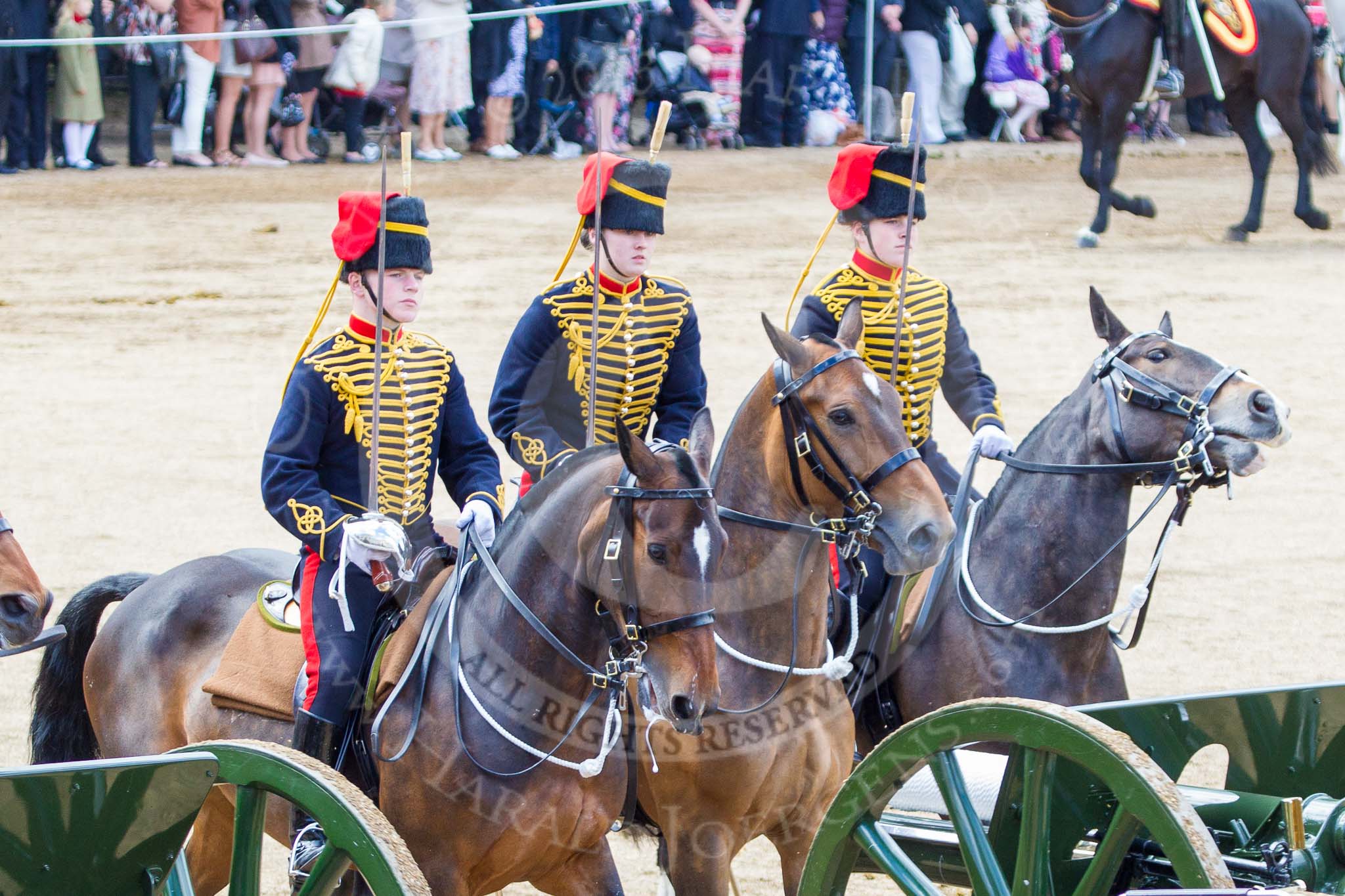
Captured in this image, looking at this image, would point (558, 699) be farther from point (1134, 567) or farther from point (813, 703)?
point (1134, 567)

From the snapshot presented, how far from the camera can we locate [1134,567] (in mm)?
8562

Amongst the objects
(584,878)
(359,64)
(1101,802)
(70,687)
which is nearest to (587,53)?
(359,64)

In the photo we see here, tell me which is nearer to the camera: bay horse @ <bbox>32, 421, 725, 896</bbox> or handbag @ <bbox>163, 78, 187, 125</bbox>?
bay horse @ <bbox>32, 421, 725, 896</bbox>

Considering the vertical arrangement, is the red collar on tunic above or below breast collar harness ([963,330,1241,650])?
above

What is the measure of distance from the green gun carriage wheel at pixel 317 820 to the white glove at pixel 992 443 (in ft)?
8.17

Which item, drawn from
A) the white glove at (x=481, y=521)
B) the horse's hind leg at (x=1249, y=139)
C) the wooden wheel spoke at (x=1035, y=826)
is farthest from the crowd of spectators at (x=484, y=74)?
the wooden wheel spoke at (x=1035, y=826)

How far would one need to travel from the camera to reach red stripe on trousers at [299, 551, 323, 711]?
4.31m

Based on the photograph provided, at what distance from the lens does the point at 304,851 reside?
4.05 metres

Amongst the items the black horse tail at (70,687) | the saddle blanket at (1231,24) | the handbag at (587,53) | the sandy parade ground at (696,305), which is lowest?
the sandy parade ground at (696,305)

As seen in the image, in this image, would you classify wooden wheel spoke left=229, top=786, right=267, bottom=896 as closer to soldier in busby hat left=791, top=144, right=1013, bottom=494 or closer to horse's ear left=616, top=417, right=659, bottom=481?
horse's ear left=616, top=417, right=659, bottom=481

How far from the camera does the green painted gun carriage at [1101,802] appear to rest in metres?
2.99

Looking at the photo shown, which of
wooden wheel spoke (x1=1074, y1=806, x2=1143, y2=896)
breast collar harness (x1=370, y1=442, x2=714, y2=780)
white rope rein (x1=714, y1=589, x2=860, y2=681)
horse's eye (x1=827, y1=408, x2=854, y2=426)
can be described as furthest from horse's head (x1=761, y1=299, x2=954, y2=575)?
wooden wheel spoke (x1=1074, y1=806, x2=1143, y2=896)

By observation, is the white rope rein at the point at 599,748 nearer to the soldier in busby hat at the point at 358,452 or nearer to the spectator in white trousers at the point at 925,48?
the soldier in busby hat at the point at 358,452

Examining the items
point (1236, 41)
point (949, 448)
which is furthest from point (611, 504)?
point (1236, 41)
